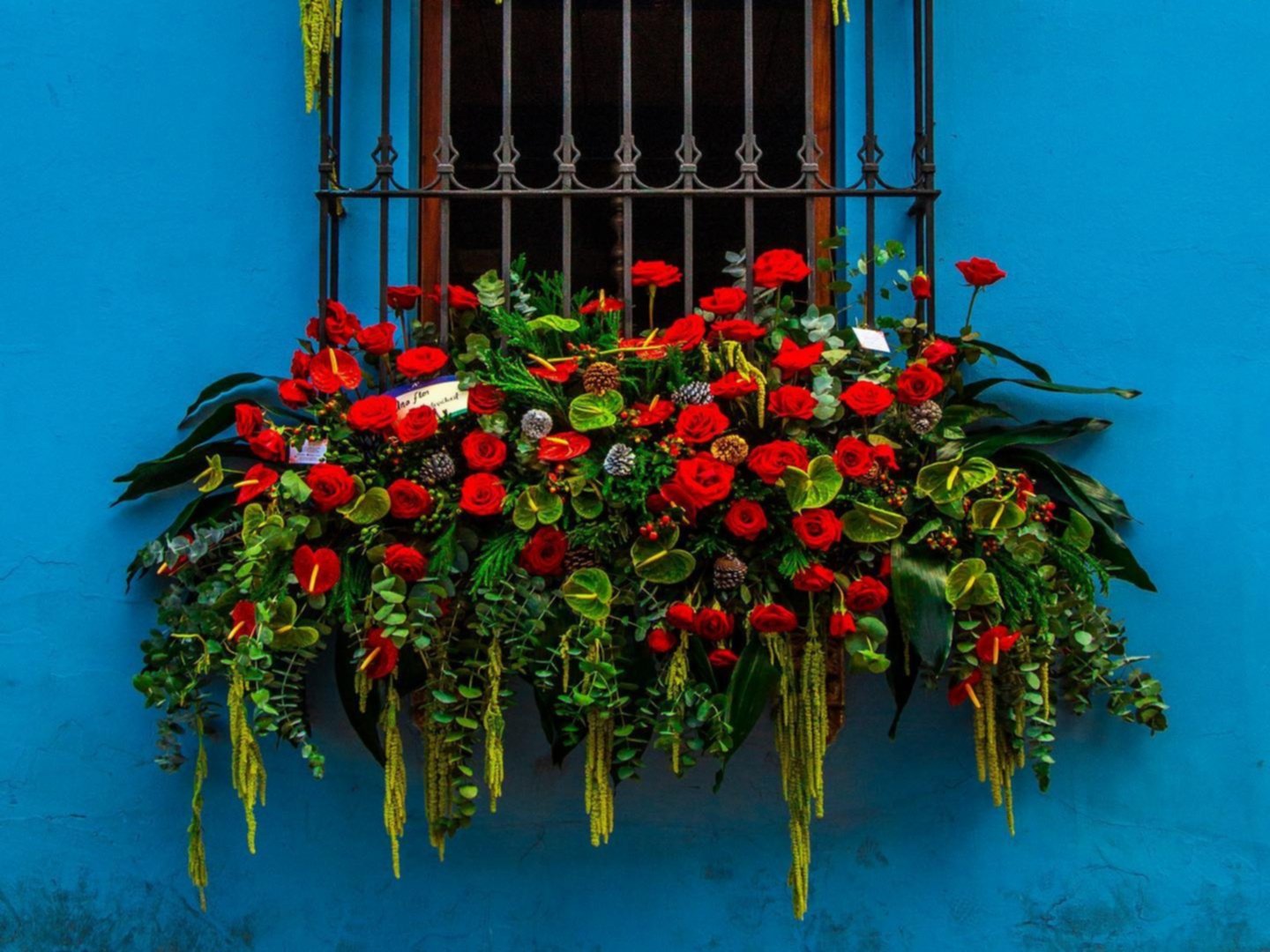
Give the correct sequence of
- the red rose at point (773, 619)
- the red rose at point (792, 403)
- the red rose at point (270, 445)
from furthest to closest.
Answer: the red rose at point (270, 445)
the red rose at point (792, 403)
the red rose at point (773, 619)

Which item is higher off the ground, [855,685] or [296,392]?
[296,392]

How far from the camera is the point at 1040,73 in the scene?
2.70 meters

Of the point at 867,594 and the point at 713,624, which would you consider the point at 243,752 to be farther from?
the point at 867,594

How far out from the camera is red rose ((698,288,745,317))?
244 cm

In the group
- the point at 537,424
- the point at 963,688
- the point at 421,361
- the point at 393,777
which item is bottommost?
the point at 393,777

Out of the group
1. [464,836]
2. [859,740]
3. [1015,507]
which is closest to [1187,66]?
[1015,507]

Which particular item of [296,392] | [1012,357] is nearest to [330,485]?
[296,392]

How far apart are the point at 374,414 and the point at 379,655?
0.43 m

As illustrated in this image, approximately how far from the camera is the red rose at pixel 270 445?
94.1 inches

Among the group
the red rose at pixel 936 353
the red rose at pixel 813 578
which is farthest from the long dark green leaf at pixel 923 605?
the red rose at pixel 936 353

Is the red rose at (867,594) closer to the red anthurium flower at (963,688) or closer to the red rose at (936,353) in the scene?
the red anthurium flower at (963,688)

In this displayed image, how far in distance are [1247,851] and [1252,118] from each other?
58.2 inches

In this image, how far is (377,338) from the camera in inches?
96.7

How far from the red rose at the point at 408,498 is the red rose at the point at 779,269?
759 millimetres
